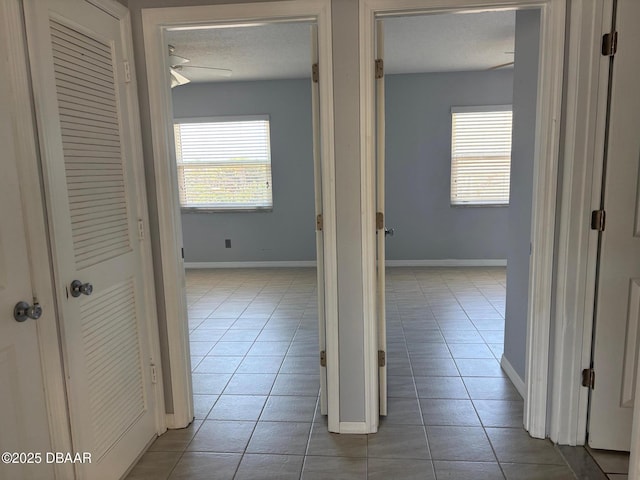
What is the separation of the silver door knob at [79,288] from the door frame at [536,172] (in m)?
1.17

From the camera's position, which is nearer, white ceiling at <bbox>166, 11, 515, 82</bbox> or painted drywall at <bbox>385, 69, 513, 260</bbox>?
white ceiling at <bbox>166, 11, 515, 82</bbox>

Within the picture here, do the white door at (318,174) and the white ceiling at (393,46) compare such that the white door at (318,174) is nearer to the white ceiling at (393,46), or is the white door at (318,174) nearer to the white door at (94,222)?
the white door at (94,222)

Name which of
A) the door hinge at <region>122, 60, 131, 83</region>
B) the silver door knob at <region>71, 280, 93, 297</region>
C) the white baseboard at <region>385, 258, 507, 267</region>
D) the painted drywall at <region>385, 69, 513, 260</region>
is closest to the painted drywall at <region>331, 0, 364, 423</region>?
the door hinge at <region>122, 60, 131, 83</region>

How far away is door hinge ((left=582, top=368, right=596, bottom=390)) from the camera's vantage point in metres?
1.97

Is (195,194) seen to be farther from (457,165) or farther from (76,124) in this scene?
(76,124)

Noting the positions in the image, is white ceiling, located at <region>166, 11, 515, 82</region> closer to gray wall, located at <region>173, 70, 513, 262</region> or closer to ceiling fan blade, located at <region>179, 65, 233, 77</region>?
ceiling fan blade, located at <region>179, 65, 233, 77</region>

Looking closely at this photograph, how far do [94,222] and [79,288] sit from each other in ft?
0.94

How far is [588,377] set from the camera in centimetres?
198

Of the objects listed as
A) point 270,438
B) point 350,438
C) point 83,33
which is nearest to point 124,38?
point 83,33

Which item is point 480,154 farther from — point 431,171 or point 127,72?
point 127,72

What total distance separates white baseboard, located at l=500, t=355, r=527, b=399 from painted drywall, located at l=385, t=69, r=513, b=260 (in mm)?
3122

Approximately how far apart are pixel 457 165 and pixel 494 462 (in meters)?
4.42

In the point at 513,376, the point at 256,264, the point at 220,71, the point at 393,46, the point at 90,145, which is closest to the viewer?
the point at 90,145

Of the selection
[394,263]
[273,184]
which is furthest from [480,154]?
[273,184]
